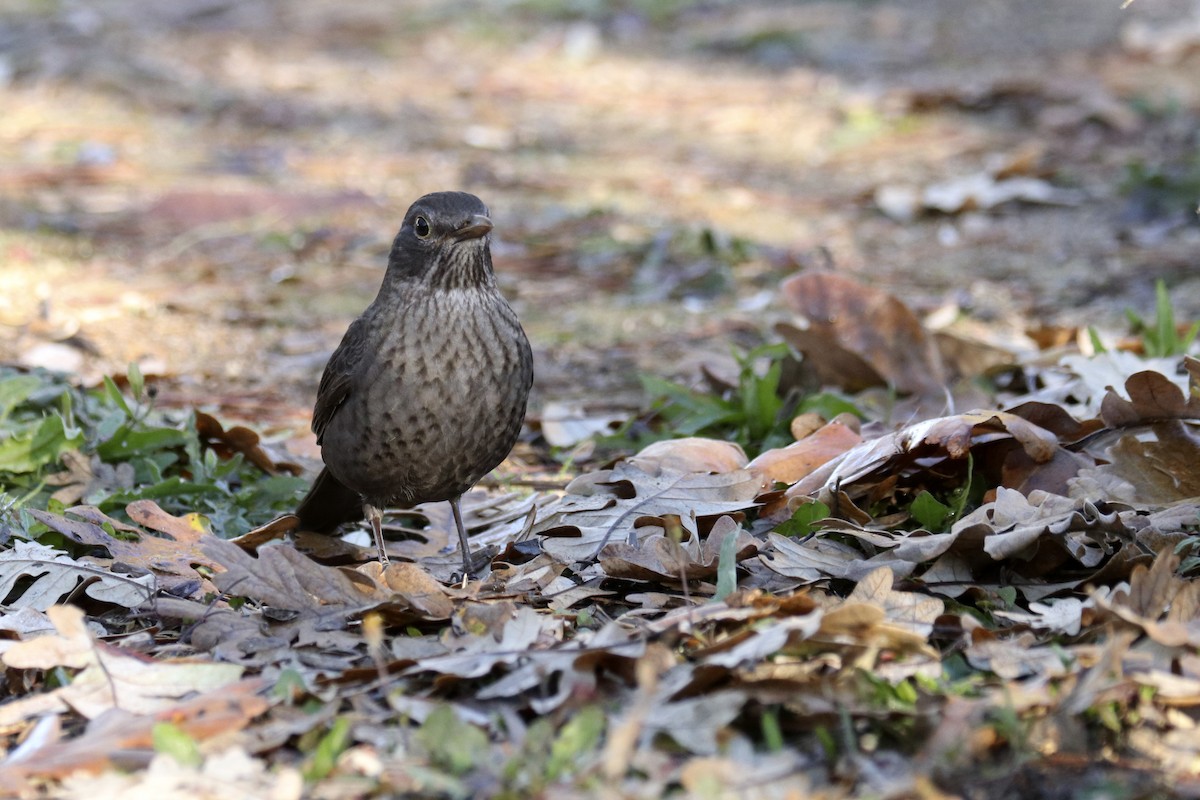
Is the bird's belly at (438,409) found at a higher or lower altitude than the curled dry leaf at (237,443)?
higher

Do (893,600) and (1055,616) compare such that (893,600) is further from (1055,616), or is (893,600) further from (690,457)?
(690,457)

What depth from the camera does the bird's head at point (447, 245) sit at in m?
4.64

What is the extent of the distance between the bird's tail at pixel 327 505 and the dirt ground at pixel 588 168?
1.01 metres

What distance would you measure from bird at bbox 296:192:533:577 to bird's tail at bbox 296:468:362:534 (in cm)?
10

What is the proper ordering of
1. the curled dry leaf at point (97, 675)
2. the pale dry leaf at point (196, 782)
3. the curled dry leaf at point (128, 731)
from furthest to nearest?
the curled dry leaf at point (97, 675)
the curled dry leaf at point (128, 731)
the pale dry leaf at point (196, 782)

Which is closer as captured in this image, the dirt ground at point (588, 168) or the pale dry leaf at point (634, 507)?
the pale dry leaf at point (634, 507)

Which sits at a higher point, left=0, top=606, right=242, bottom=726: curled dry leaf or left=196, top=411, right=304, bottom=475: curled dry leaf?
left=0, top=606, right=242, bottom=726: curled dry leaf

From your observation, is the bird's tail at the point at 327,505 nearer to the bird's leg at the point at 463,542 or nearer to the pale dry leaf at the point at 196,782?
the bird's leg at the point at 463,542

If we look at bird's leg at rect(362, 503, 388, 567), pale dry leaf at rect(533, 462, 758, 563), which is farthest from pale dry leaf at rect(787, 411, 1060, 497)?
bird's leg at rect(362, 503, 388, 567)

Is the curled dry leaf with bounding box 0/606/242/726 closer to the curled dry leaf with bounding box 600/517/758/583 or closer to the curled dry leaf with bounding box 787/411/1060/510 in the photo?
the curled dry leaf with bounding box 600/517/758/583

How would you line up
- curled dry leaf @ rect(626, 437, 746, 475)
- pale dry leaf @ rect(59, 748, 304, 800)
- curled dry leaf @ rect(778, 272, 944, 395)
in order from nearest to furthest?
1. pale dry leaf @ rect(59, 748, 304, 800)
2. curled dry leaf @ rect(626, 437, 746, 475)
3. curled dry leaf @ rect(778, 272, 944, 395)

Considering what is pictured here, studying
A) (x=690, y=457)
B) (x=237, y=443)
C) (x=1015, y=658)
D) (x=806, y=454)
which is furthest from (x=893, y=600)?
(x=237, y=443)

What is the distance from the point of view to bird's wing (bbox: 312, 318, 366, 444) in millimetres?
4645

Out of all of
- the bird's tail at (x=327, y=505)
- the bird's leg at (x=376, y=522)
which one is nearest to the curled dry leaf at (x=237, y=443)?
the bird's tail at (x=327, y=505)
